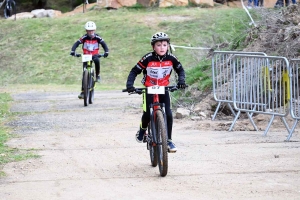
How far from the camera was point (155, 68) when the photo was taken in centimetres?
923

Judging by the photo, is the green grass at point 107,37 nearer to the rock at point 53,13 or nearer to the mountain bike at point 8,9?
the mountain bike at point 8,9

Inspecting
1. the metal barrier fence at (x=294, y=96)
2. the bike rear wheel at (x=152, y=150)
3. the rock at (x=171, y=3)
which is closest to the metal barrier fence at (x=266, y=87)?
the metal barrier fence at (x=294, y=96)

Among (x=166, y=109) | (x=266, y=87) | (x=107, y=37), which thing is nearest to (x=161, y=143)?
(x=166, y=109)

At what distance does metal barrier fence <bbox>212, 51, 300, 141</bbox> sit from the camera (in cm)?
1165

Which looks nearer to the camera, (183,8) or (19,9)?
(183,8)

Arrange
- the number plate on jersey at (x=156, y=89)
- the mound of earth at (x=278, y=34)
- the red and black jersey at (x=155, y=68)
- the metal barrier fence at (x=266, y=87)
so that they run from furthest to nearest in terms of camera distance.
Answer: the mound of earth at (x=278, y=34), the metal barrier fence at (x=266, y=87), the red and black jersey at (x=155, y=68), the number plate on jersey at (x=156, y=89)

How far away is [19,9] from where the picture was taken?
41594mm

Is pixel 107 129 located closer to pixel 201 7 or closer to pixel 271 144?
pixel 271 144

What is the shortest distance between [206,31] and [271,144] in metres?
20.0

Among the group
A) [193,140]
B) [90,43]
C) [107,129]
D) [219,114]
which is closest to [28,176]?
[193,140]

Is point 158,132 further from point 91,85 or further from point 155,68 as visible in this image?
point 91,85

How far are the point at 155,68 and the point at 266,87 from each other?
11.9 ft

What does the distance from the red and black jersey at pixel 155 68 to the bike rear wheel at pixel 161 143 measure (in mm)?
620

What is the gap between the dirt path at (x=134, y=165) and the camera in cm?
766
